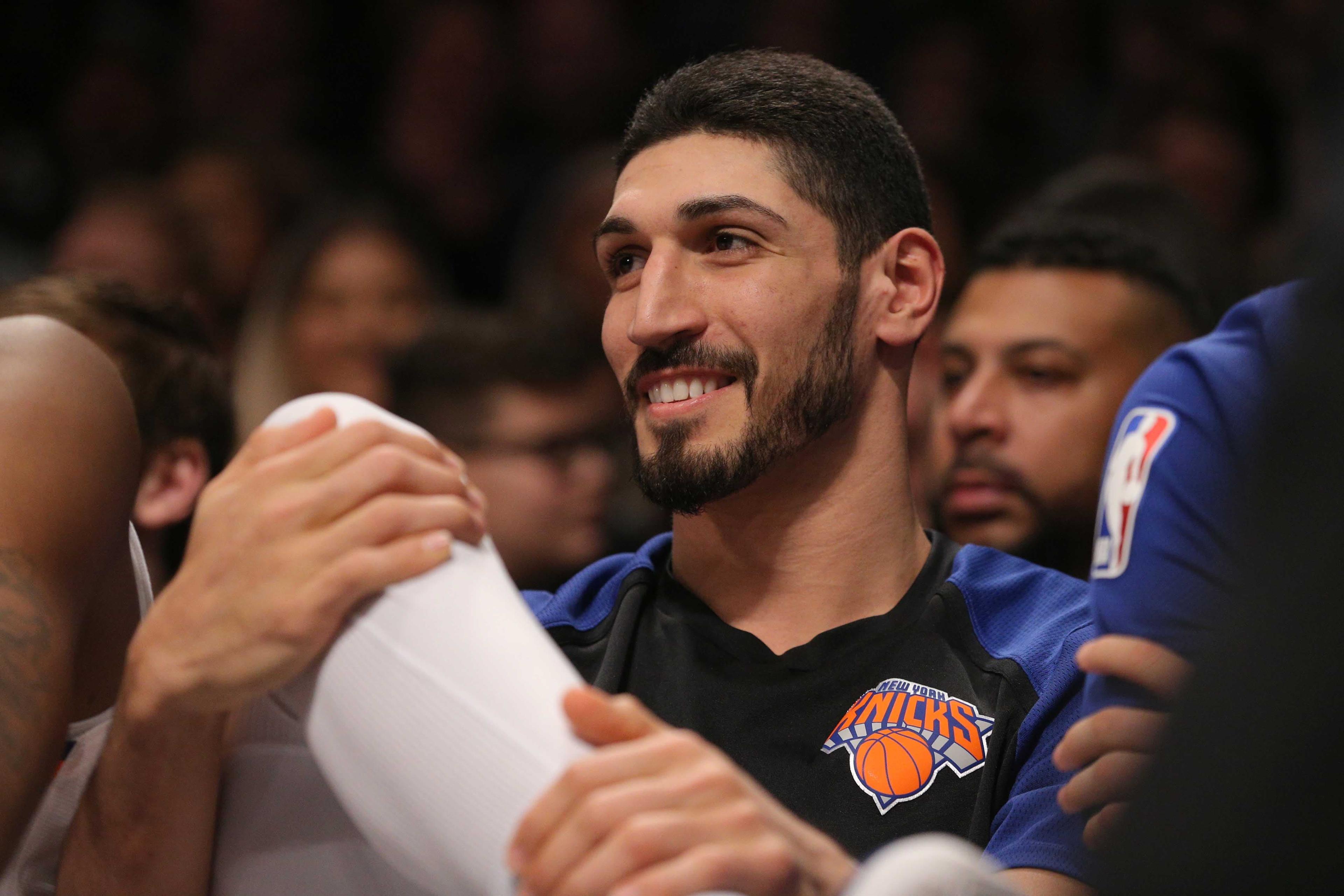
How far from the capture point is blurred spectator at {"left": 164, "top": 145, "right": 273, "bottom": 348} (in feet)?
13.3

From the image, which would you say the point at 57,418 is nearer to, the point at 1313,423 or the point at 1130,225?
the point at 1313,423

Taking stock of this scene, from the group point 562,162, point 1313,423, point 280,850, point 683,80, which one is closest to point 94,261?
point 562,162

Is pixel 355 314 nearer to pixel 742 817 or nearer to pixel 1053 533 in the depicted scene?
pixel 1053 533

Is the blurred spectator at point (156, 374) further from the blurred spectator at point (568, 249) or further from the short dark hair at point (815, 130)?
the blurred spectator at point (568, 249)

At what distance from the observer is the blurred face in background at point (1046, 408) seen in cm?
248

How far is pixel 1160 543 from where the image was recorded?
1325mm

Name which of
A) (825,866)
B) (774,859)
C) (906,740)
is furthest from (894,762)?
(774,859)

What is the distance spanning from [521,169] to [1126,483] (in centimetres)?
349

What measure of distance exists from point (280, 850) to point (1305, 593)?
115cm

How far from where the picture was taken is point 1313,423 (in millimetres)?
652

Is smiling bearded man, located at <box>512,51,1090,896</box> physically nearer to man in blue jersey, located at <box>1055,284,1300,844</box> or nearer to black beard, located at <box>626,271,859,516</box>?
black beard, located at <box>626,271,859,516</box>

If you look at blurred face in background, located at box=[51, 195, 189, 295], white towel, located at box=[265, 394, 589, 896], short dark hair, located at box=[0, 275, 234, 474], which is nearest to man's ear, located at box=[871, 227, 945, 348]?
white towel, located at box=[265, 394, 589, 896]

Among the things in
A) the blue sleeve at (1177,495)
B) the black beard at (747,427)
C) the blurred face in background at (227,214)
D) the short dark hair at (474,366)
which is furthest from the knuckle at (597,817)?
the blurred face in background at (227,214)

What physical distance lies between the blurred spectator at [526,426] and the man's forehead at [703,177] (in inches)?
56.6
